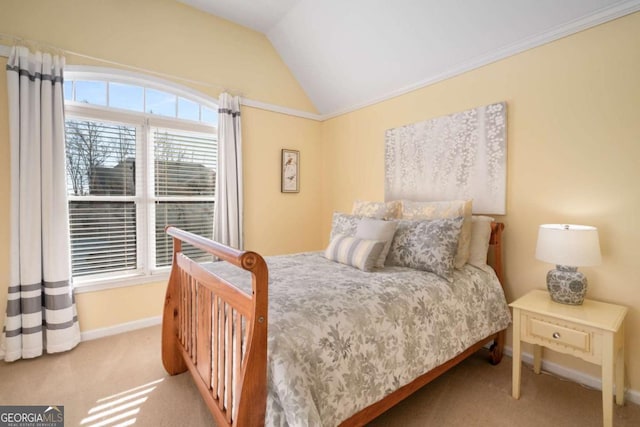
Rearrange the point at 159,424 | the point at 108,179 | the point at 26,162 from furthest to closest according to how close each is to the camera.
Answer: the point at 108,179 → the point at 26,162 → the point at 159,424

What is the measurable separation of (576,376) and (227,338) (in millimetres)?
2333

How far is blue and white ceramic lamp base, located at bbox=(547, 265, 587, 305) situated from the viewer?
1.80 meters

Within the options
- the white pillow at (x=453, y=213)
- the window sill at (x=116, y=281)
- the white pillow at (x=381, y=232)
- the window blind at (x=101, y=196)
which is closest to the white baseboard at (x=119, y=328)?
the window sill at (x=116, y=281)

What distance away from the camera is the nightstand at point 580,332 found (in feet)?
5.01

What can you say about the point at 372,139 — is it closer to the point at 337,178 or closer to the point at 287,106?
the point at 337,178

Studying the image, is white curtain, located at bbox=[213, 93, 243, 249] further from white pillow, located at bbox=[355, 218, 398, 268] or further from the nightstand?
the nightstand

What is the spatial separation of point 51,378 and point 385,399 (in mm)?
2194

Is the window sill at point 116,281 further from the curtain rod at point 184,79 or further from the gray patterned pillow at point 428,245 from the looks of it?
the gray patterned pillow at point 428,245

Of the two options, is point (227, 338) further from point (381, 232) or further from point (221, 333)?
point (381, 232)

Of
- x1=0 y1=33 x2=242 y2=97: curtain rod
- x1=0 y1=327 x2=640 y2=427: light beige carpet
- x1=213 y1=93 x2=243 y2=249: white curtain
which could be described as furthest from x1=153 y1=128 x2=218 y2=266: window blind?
x1=0 y1=327 x2=640 y2=427: light beige carpet

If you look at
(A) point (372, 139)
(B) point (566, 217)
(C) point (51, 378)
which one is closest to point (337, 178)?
(A) point (372, 139)

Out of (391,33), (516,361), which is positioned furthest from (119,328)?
(391,33)

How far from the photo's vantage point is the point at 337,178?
12.8ft

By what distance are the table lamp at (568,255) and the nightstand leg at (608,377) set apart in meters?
0.33
